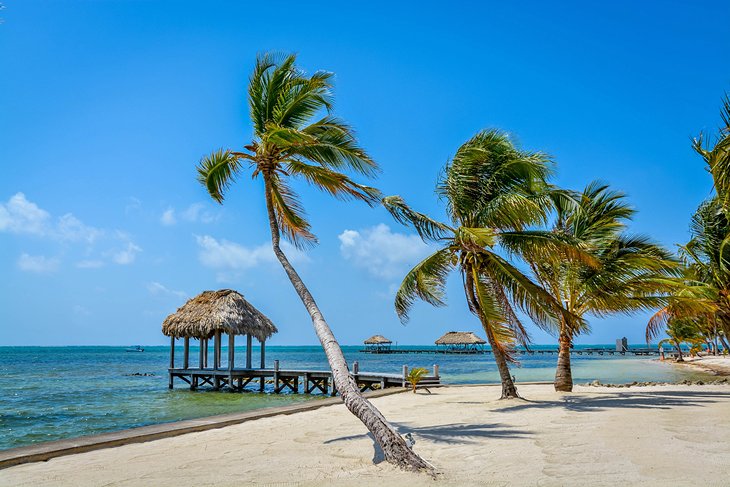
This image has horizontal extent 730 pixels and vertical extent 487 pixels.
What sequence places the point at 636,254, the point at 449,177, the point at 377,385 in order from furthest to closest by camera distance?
the point at 377,385 < the point at 636,254 < the point at 449,177

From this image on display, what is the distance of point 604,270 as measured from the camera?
45.3 feet

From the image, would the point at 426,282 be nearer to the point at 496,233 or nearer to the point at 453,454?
the point at 496,233

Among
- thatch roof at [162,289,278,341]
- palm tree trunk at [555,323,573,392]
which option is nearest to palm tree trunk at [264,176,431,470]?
palm tree trunk at [555,323,573,392]

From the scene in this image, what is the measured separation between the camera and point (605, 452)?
6.42 m

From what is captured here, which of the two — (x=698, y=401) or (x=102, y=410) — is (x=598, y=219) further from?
(x=102, y=410)

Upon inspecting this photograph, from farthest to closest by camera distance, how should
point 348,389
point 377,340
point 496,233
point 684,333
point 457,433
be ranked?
point 377,340 → point 684,333 → point 496,233 → point 457,433 → point 348,389

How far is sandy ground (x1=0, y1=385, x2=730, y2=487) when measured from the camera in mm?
5469

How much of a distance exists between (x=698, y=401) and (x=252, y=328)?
19.1 meters

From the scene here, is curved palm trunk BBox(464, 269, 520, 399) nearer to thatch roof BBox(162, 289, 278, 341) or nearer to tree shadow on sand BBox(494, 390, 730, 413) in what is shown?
tree shadow on sand BBox(494, 390, 730, 413)

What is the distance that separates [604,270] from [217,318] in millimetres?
17319

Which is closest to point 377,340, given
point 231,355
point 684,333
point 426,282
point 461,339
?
point 461,339

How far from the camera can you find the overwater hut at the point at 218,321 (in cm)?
2567

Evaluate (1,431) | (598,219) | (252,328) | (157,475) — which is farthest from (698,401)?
(252,328)

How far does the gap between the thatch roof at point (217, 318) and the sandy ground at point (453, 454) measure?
15646mm
